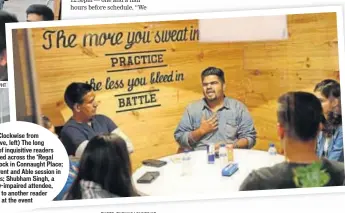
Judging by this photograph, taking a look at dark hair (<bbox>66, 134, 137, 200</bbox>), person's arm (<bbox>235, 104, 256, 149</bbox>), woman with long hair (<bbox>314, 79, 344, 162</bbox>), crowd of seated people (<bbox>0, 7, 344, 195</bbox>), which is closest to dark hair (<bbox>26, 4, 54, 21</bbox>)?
crowd of seated people (<bbox>0, 7, 344, 195</bbox>)

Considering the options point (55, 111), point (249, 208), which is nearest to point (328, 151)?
point (249, 208)

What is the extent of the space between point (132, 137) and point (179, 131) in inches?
3.9

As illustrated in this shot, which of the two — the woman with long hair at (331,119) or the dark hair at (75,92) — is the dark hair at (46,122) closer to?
the dark hair at (75,92)

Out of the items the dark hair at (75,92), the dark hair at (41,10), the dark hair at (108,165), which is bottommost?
the dark hair at (108,165)

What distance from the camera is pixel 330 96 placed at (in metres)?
1.09

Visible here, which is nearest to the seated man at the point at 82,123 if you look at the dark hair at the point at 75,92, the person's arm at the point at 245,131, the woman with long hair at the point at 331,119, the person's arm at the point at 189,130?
the dark hair at the point at 75,92

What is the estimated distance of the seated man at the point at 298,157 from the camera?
1.09 meters

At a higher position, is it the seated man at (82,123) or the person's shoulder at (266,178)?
the seated man at (82,123)

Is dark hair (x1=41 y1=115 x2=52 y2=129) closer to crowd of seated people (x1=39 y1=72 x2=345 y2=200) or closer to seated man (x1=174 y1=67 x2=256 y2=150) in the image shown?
crowd of seated people (x1=39 y1=72 x2=345 y2=200)

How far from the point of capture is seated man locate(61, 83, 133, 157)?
1.09m

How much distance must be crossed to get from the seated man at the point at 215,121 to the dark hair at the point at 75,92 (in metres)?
0.21

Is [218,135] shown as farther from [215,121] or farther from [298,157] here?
[298,157]

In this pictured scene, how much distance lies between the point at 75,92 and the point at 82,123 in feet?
0.22

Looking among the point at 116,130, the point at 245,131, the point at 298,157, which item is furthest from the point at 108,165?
the point at 298,157
